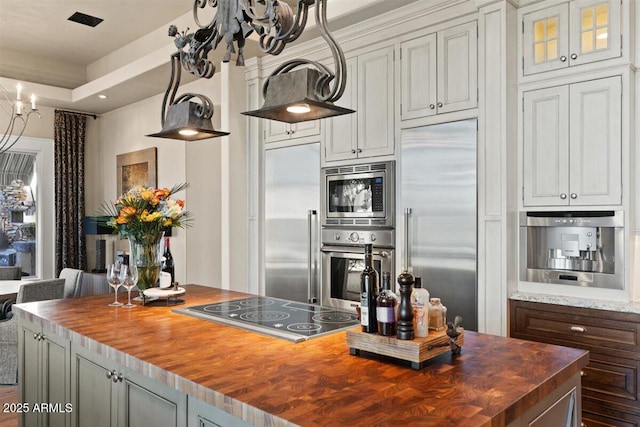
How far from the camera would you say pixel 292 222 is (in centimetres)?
414

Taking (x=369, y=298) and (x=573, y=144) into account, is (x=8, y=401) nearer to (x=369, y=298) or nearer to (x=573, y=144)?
(x=369, y=298)

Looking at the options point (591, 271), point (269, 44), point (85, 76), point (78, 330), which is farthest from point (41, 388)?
point (85, 76)

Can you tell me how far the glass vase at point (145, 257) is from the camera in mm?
2623

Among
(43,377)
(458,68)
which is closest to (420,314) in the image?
(43,377)

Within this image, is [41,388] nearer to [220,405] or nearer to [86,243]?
[220,405]

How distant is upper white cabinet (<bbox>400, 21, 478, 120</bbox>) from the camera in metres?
3.07

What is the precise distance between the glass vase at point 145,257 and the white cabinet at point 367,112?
5.48ft

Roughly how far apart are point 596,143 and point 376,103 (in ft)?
4.83

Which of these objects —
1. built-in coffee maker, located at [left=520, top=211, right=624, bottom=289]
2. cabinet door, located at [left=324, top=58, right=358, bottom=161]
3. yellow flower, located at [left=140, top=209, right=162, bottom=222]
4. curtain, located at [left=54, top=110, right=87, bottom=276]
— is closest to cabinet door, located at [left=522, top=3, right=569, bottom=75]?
built-in coffee maker, located at [left=520, top=211, right=624, bottom=289]

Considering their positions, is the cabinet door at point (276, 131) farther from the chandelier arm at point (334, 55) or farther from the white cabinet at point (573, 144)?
the chandelier arm at point (334, 55)

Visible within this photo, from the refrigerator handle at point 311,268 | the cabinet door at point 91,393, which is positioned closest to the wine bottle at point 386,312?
the cabinet door at point 91,393

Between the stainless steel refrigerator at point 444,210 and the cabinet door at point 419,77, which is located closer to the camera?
the stainless steel refrigerator at point 444,210

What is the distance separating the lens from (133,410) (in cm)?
172

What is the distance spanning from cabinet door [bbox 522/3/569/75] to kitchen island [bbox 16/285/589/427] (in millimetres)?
1867
